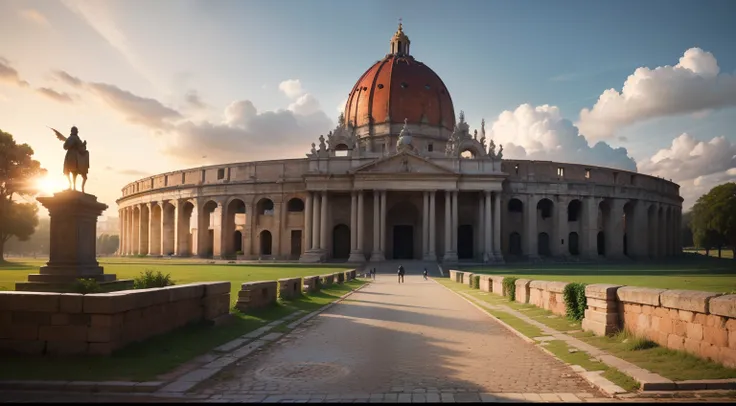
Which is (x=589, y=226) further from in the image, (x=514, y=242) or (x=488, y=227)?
(x=488, y=227)

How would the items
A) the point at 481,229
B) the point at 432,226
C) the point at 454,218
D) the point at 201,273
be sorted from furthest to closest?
the point at 481,229
the point at 454,218
the point at 432,226
the point at 201,273

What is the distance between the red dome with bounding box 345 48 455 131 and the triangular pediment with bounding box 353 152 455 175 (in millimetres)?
14152

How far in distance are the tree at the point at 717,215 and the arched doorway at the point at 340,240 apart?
188 ft

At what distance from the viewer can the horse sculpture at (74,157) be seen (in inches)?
656

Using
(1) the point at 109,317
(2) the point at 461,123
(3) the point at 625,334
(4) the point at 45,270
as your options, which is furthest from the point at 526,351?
(2) the point at 461,123

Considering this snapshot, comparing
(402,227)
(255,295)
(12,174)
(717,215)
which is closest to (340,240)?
(402,227)

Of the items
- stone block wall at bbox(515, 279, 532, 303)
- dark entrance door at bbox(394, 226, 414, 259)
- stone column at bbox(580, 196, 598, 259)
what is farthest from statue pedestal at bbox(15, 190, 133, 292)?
stone column at bbox(580, 196, 598, 259)

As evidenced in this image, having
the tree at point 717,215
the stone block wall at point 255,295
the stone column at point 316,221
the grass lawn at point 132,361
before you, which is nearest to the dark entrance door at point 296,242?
the stone column at point 316,221

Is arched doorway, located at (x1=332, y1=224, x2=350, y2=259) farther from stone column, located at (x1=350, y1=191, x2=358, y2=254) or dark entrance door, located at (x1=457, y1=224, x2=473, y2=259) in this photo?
dark entrance door, located at (x1=457, y1=224, x2=473, y2=259)

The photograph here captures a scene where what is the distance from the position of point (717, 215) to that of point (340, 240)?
58.2m

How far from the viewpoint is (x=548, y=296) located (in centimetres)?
1758

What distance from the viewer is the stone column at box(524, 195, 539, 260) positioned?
2650 inches

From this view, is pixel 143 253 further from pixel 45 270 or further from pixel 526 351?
pixel 526 351

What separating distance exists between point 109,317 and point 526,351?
8138 millimetres
